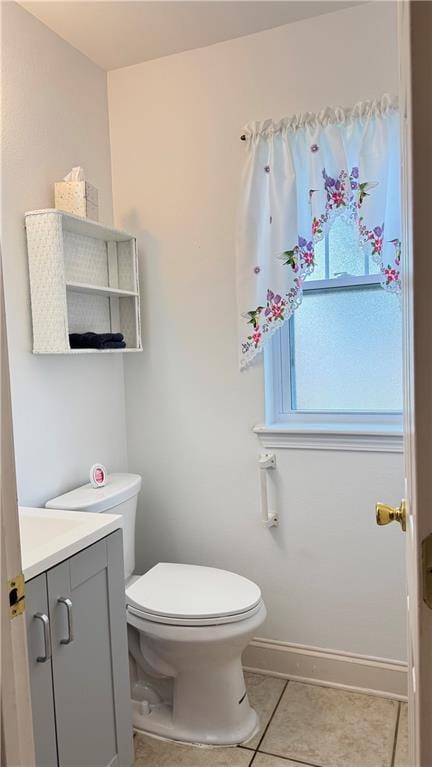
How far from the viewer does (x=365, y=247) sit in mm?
1884

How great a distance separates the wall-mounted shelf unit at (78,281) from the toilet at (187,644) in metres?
0.61

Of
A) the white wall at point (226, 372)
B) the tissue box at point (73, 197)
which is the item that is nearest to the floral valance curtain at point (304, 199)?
the white wall at point (226, 372)

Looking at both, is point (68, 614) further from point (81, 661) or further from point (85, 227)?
point (85, 227)

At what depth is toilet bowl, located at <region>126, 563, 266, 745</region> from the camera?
1.70 m

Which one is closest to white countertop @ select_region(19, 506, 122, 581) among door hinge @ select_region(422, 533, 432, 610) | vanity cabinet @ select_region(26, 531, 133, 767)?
vanity cabinet @ select_region(26, 531, 133, 767)

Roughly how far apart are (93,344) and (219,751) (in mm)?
1448

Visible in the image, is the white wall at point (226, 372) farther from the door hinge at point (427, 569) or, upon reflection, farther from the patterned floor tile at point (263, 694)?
A: the door hinge at point (427, 569)

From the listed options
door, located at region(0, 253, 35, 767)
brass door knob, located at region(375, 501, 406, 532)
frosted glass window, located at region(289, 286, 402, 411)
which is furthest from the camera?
frosted glass window, located at region(289, 286, 402, 411)

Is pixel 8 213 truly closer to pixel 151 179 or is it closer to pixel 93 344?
pixel 93 344

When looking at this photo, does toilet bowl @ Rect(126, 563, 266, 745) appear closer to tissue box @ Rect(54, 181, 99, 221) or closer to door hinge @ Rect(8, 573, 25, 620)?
door hinge @ Rect(8, 573, 25, 620)

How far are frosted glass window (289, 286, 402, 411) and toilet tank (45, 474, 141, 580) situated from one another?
0.74 m

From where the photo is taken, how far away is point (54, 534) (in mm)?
1525

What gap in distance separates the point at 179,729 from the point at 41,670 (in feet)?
2.70

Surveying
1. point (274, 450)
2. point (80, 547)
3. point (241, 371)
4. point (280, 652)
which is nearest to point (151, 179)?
point (241, 371)
